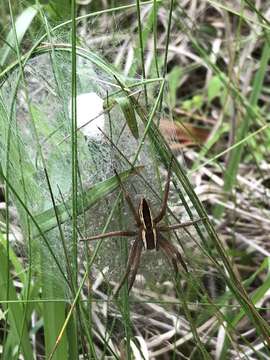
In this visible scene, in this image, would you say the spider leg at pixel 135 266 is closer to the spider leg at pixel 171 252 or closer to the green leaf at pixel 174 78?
the spider leg at pixel 171 252

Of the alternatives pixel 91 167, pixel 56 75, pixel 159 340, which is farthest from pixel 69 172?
pixel 159 340

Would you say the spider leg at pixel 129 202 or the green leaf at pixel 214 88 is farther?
the green leaf at pixel 214 88

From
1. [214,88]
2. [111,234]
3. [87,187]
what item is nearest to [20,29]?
[87,187]

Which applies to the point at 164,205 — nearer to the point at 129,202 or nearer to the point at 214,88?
the point at 129,202

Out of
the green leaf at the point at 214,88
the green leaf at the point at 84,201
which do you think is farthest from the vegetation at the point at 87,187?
the green leaf at the point at 214,88

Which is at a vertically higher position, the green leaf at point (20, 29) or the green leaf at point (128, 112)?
the green leaf at point (20, 29)

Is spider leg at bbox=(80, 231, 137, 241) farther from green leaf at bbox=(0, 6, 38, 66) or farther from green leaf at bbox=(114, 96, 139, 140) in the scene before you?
green leaf at bbox=(0, 6, 38, 66)

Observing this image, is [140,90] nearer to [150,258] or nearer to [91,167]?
[91,167]

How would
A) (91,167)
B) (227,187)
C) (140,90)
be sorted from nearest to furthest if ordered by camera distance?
1. (140,90)
2. (91,167)
3. (227,187)

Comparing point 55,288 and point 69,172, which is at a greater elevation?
point 69,172
